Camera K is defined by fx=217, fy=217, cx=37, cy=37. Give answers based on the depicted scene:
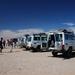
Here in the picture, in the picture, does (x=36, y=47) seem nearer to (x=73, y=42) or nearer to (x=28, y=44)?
(x=28, y=44)

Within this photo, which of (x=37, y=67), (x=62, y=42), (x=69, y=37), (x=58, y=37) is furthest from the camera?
(x=69, y=37)

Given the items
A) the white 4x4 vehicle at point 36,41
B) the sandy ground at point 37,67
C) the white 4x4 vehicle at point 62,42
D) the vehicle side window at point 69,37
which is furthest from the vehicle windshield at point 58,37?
the white 4x4 vehicle at point 36,41

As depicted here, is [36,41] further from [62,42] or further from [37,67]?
[37,67]

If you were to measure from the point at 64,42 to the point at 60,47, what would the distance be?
1.78 feet

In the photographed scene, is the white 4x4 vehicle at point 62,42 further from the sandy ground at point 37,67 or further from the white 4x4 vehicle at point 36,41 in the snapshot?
the white 4x4 vehicle at point 36,41

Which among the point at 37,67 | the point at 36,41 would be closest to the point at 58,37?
the point at 37,67

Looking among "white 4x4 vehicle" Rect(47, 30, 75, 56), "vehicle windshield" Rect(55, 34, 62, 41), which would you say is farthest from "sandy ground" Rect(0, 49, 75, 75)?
"vehicle windshield" Rect(55, 34, 62, 41)

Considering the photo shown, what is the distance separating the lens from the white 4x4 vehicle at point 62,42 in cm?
1814

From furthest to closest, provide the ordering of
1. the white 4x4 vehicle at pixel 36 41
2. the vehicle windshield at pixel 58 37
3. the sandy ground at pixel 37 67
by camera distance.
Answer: the white 4x4 vehicle at pixel 36 41 < the vehicle windshield at pixel 58 37 < the sandy ground at pixel 37 67

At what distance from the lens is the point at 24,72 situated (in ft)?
39.3

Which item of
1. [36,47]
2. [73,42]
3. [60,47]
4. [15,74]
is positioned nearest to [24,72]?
[15,74]

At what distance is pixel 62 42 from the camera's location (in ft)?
59.4

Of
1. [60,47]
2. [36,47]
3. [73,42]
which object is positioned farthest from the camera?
[36,47]

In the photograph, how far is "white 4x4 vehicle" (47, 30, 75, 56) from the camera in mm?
18141
